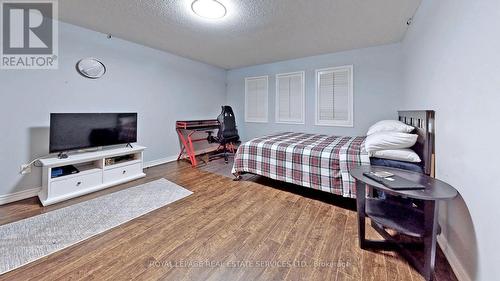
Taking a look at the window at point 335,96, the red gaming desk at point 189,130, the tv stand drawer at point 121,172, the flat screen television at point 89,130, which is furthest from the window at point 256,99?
Answer: the tv stand drawer at point 121,172

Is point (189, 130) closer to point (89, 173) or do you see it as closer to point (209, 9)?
point (89, 173)

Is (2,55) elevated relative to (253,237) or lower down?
elevated

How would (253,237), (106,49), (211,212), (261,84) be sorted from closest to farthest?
1. (253,237)
2. (211,212)
3. (106,49)
4. (261,84)

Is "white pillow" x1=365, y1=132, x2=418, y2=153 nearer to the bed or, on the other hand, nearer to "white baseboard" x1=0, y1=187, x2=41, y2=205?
the bed

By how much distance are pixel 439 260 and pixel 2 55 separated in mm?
4695

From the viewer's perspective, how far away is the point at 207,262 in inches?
56.3

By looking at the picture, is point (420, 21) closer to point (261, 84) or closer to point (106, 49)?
point (261, 84)

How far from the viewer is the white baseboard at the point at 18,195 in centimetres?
229

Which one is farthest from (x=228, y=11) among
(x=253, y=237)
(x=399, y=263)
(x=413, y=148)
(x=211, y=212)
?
(x=399, y=263)

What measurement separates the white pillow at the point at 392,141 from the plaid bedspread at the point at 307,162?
0.17 m

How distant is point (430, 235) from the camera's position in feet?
3.95

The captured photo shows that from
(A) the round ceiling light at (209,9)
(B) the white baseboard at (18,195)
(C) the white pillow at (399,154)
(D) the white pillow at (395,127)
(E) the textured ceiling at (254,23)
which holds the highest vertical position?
(E) the textured ceiling at (254,23)

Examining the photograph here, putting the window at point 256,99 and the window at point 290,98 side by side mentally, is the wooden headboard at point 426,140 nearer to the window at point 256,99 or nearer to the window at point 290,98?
the window at point 290,98

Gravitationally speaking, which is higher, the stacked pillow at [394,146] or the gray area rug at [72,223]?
the stacked pillow at [394,146]
